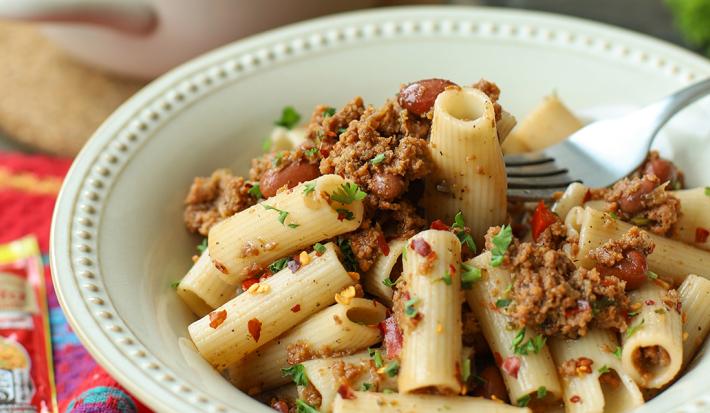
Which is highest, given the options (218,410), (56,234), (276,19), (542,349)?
(276,19)

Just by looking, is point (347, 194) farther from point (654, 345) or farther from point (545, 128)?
point (545, 128)

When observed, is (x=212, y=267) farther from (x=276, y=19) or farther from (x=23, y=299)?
(x=276, y=19)

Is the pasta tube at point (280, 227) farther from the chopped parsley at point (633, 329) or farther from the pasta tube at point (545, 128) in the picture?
the pasta tube at point (545, 128)

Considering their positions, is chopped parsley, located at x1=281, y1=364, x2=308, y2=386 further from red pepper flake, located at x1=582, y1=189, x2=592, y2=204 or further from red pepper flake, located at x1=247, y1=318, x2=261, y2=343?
red pepper flake, located at x1=582, y1=189, x2=592, y2=204

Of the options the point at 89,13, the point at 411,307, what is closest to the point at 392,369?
the point at 411,307

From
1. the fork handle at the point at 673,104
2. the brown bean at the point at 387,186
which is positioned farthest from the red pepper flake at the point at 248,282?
the fork handle at the point at 673,104

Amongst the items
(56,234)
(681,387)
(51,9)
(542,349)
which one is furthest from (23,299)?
(681,387)

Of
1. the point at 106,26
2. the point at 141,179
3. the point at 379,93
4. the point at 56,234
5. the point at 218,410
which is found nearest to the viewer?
the point at 218,410
